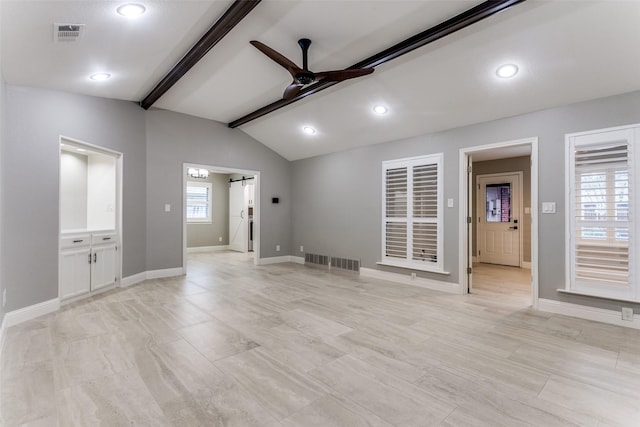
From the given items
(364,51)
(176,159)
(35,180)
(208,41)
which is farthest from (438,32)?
(176,159)

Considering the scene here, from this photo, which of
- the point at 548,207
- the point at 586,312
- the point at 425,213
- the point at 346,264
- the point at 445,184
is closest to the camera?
the point at 586,312

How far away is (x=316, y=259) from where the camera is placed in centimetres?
688

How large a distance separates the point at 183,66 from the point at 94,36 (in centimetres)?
100

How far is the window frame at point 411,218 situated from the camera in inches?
189

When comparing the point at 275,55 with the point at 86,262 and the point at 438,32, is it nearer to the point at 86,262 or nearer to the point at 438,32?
the point at 438,32

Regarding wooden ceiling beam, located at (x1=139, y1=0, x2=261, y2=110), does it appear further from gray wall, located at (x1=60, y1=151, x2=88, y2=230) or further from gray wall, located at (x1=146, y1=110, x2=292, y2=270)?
gray wall, located at (x1=60, y1=151, x2=88, y2=230)

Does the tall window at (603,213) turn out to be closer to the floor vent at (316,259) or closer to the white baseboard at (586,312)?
the white baseboard at (586,312)

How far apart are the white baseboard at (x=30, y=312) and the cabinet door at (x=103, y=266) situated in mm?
645

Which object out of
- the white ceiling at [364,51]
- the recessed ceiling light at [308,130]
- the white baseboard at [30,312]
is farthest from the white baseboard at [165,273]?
the recessed ceiling light at [308,130]

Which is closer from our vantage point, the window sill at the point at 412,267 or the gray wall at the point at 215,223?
the window sill at the point at 412,267

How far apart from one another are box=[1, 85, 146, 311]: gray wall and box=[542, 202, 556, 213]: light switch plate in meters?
5.91

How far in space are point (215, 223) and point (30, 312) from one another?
625 cm

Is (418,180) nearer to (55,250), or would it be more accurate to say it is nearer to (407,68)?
(407,68)

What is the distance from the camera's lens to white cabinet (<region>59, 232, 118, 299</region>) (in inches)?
153
